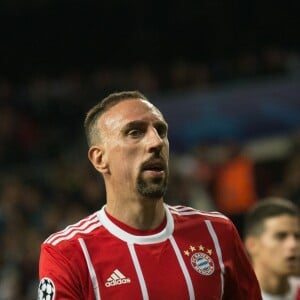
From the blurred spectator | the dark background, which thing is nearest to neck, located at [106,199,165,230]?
the blurred spectator

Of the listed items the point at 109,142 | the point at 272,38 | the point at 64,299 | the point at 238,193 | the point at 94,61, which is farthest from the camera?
the point at 94,61

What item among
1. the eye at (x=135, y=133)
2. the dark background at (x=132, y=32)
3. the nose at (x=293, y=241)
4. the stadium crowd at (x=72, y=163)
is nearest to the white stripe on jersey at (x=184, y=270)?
the eye at (x=135, y=133)

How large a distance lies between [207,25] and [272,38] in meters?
0.91

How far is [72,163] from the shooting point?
10.3m

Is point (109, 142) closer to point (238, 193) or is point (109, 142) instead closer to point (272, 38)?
point (238, 193)

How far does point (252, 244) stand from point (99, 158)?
1509 millimetres

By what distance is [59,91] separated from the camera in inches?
480

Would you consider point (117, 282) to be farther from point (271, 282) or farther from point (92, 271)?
point (271, 282)

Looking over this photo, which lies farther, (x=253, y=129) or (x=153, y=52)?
(x=153, y=52)

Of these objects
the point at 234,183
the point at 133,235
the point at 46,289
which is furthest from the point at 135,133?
the point at 234,183

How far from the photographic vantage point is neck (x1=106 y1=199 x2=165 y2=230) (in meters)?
3.40

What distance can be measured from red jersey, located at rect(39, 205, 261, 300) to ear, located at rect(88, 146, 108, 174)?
0.16m

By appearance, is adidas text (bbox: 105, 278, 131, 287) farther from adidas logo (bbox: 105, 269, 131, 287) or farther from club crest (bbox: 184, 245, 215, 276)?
club crest (bbox: 184, 245, 215, 276)

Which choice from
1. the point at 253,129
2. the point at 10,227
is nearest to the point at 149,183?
the point at 10,227
